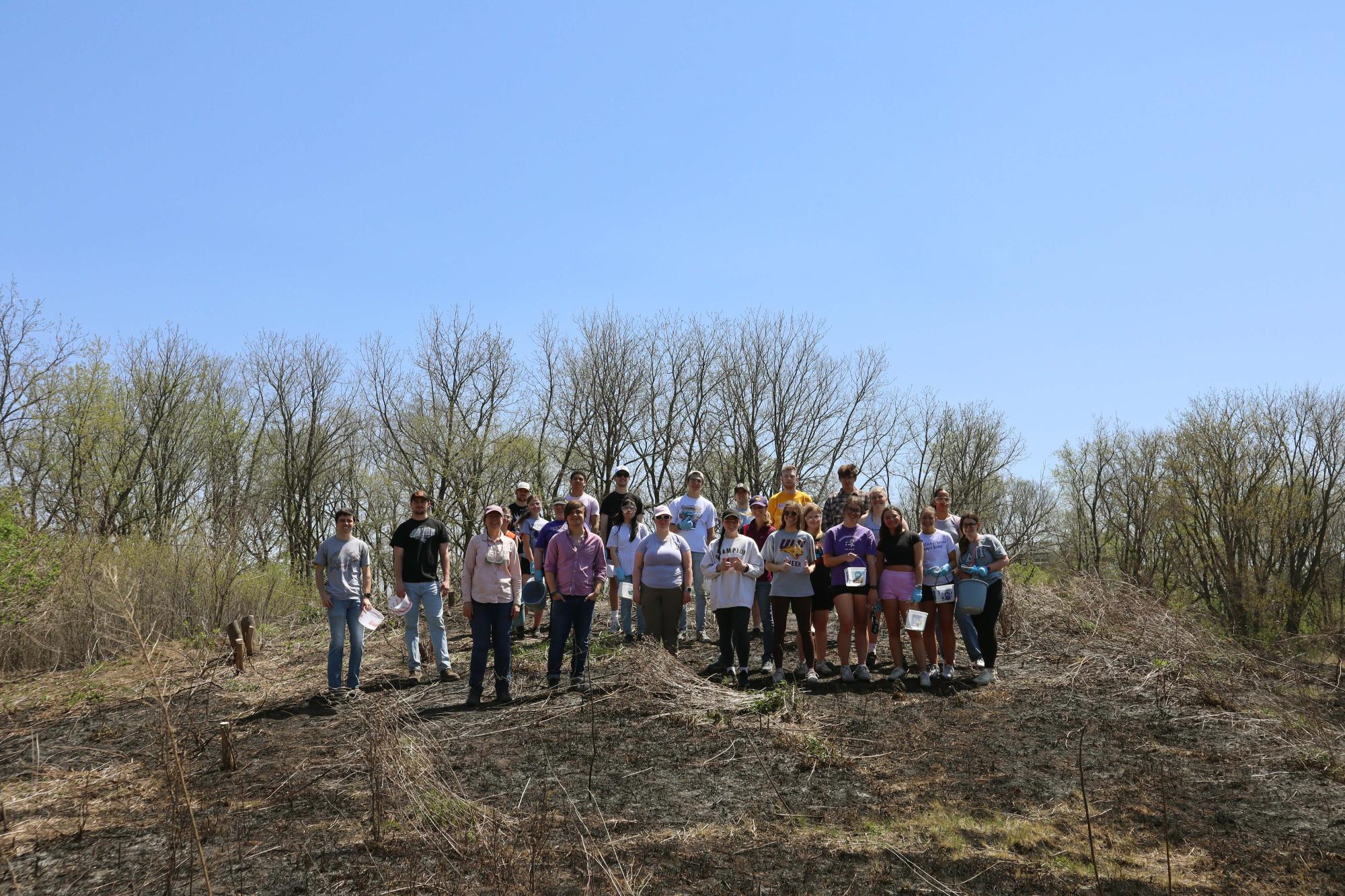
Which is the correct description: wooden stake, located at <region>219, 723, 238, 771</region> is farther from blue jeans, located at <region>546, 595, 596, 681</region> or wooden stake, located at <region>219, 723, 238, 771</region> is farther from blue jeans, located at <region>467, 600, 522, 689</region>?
blue jeans, located at <region>546, 595, 596, 681</region>

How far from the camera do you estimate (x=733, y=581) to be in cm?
887

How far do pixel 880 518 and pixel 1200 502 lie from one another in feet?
83.1

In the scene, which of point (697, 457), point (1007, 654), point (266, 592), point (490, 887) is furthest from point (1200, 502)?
point (490, 887)

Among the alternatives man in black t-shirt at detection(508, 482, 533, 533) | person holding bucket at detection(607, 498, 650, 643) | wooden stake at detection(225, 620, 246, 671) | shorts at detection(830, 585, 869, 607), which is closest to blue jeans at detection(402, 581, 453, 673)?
man in black t-shirt at detection(508, 482, 533, 533)

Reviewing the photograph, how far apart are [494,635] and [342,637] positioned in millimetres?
1719

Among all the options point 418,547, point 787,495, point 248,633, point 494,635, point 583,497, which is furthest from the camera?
point 248,633

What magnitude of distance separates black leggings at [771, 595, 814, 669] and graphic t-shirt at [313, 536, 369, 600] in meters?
4.17

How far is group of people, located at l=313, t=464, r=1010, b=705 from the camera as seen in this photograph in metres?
8.79

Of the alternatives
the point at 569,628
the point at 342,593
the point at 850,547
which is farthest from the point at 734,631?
the point at 342,593

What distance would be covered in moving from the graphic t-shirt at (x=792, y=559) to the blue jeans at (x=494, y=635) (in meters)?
2.61

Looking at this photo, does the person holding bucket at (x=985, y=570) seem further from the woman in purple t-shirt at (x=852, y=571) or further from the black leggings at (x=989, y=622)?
the woman in purple t-shirt at (x=852, y=571)

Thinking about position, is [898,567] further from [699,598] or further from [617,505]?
[617,505]

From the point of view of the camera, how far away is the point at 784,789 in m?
6.21

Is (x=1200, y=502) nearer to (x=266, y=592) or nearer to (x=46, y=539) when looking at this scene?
(x=266, y=592)
